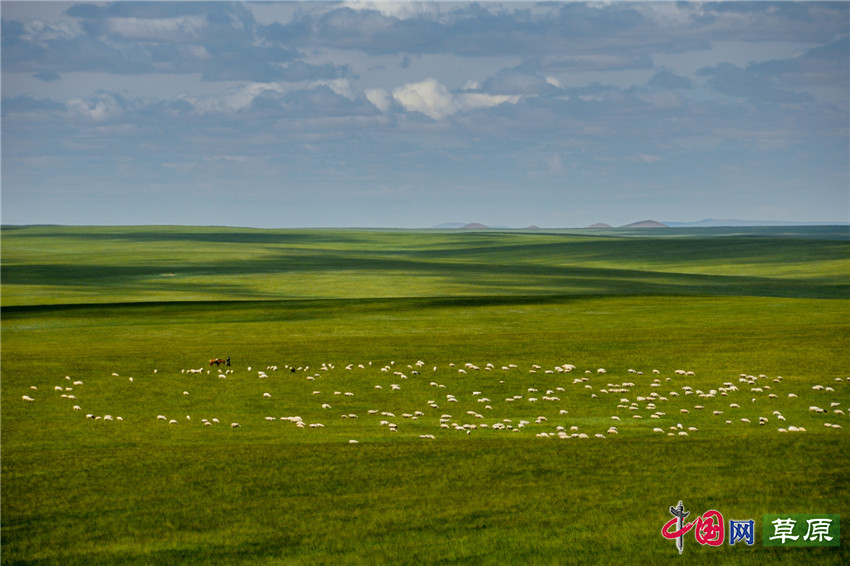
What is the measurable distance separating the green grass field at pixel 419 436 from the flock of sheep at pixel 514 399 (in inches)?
5.7

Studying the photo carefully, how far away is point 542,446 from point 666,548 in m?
7.08

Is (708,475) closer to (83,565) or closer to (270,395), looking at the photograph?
(83,565)

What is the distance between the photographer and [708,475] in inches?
757

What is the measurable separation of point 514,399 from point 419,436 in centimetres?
624

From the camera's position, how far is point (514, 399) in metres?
28.9

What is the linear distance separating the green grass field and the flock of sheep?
146 millimetres

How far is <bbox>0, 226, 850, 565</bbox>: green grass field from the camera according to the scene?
15.9 meters

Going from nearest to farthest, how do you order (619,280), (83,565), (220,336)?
1. (83,565)
2. (220,336)
3. (619,280)

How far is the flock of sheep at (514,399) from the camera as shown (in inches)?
980

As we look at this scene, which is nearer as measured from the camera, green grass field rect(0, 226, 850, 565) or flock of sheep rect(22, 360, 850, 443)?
green grass field rect(0, 226, 850, 565)

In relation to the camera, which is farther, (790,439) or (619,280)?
(619,280)

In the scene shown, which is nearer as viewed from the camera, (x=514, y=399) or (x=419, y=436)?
(x=419, y=436)

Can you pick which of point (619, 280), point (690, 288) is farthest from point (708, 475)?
point (619, 280)

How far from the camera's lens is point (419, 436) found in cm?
2342
